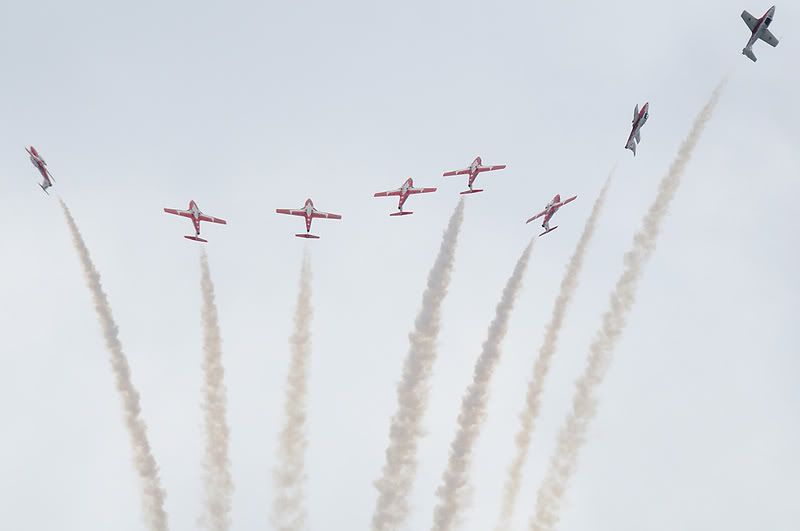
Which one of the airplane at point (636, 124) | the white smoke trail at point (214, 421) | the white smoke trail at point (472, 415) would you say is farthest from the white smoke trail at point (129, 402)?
the airplane at point (636, 124)

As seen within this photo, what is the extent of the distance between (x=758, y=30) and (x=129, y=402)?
90.6 metres

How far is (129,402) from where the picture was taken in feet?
370

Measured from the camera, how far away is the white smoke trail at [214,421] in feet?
361

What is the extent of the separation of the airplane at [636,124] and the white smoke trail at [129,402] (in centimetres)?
6984

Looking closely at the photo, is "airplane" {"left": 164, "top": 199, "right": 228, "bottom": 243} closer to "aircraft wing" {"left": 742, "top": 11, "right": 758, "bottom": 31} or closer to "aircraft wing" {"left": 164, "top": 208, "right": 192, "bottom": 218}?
"aircraft wing" {"left": 164, "top": 208, "right": 192, "bottom": 218}

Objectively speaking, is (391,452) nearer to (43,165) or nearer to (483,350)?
(483,350)

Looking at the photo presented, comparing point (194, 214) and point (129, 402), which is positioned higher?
point (194, 214)

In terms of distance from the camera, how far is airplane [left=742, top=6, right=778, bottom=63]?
106688 mm

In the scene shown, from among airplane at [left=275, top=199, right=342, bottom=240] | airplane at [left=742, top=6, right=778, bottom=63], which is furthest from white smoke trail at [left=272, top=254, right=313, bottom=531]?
airplane at [left=742, top=6, right=778, bottom=63]

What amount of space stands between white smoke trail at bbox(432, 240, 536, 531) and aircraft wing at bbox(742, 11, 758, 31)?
37215mm

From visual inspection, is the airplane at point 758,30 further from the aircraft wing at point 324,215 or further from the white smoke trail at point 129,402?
the white smoke trail at point 129,402

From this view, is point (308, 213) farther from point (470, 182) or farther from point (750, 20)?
point (750, 20)

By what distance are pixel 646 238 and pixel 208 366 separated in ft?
189

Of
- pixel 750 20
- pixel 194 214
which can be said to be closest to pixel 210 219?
pixel 194 214
